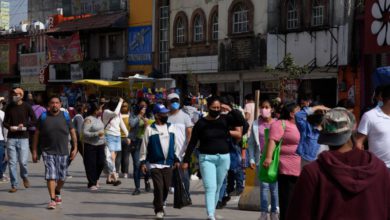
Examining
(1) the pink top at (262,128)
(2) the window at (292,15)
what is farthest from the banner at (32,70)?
(1) the pink top at (262,128)

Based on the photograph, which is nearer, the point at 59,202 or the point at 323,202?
the point at 323,202

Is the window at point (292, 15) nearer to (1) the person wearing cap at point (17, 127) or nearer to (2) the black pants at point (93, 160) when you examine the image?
(2) the black pants at point (93, 160)

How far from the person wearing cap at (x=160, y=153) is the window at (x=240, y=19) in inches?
894

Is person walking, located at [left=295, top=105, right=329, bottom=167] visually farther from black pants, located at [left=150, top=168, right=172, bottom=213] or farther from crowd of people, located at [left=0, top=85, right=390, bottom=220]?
black pants, located at [left=150, top=168, right=172, bottom=213]

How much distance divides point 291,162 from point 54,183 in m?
4.43

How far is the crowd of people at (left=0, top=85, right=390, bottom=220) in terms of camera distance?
173 inches

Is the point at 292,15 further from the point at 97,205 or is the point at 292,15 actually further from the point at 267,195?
the point at 267,195

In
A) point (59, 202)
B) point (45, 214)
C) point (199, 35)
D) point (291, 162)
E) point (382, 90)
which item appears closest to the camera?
point (382, 90)

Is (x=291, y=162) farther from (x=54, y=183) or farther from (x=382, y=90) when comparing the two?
(x=54, y=183)

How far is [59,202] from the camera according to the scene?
12969mm

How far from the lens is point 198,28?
1497 inches

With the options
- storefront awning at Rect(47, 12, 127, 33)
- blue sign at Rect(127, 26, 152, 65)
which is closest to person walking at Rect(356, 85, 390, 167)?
blue sign at Rect(127, 26, 152, 65)

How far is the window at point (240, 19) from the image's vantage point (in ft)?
112

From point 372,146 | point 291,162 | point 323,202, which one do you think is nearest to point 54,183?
point 291,162
